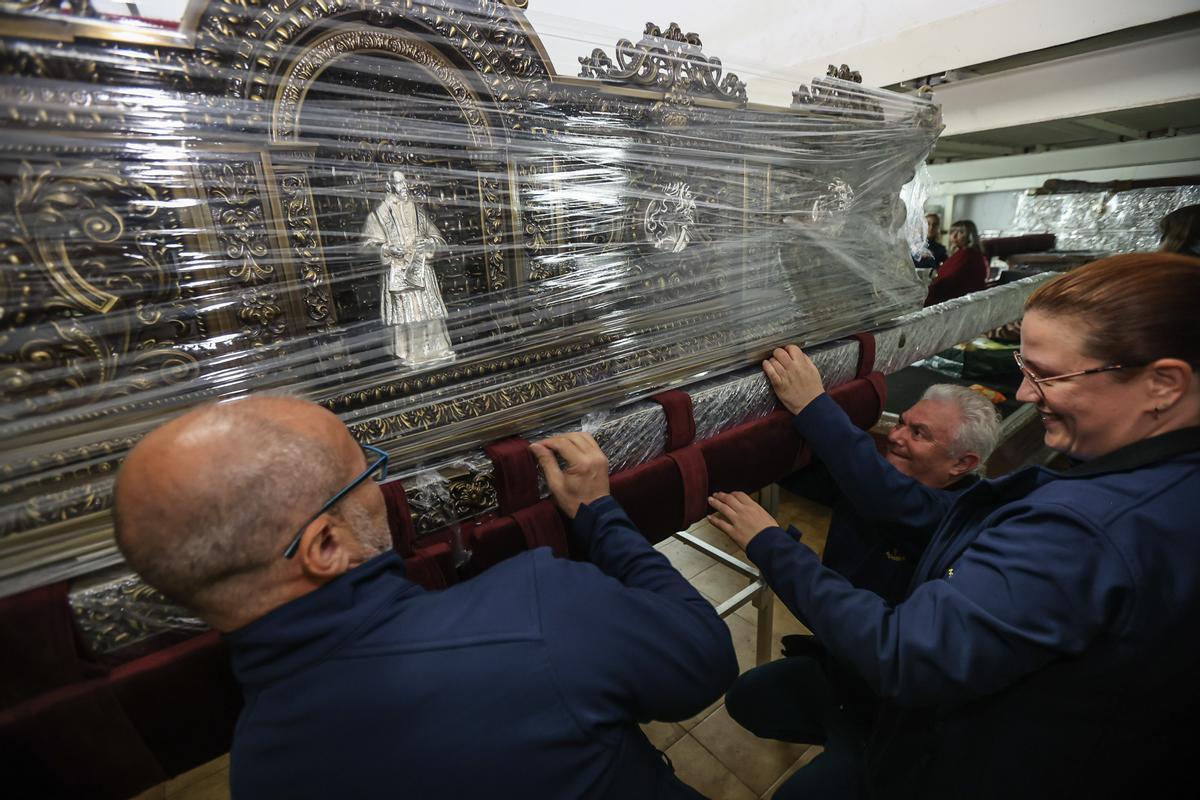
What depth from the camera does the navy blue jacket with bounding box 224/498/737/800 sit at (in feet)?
1.68

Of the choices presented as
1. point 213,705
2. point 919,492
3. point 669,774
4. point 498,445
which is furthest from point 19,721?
point 919,492

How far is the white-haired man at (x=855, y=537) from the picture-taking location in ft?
3.67

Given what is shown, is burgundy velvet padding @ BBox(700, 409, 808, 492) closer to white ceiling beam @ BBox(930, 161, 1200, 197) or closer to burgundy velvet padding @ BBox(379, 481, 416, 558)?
burgundy velvet padding @ BBox(379, 481, 416, 558)

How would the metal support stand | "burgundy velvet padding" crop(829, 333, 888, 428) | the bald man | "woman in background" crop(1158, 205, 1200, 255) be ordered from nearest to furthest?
the bald man, "burgundy velvet padding" crop(829, 333, 888, 428), the metal support stand, "woman in background" crop(1158, 205, 1200, 255)

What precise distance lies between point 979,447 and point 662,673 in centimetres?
109

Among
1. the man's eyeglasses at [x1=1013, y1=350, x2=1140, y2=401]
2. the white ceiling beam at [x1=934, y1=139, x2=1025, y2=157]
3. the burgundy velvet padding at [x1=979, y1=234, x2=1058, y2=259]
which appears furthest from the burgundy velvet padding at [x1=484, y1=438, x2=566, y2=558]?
the burgundy velvet padding at [x1=979, y1=234, x2=1058, y2=259]

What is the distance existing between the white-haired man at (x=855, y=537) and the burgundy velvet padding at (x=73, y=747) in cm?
115

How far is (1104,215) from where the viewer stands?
5.18 m

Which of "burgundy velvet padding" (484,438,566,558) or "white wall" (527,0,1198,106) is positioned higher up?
"white wall" (527,0,1198,106)

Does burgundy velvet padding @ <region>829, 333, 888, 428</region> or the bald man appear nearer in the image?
the bald man

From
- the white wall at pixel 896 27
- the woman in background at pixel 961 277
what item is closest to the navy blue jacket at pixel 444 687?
the white wall at pixel 896 27

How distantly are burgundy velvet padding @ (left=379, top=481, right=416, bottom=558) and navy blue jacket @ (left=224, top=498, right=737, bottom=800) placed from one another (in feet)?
0.44

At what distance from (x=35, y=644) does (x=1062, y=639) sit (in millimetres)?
1204

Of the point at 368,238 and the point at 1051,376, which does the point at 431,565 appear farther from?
the point at 1051,376
